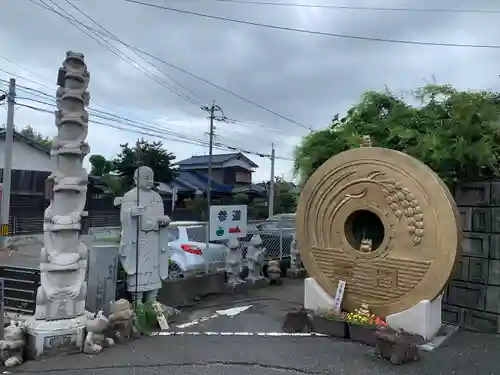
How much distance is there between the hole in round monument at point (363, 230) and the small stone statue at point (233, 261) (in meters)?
3.18

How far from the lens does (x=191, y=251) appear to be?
10922 millimetres

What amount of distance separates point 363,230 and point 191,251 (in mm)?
4488

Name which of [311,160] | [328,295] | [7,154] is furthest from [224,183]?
[328,295]

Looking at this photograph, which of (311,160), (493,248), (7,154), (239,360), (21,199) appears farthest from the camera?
(21,199)

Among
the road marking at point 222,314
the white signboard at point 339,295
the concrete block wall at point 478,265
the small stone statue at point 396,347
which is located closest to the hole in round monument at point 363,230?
the white signboard at point 339,295

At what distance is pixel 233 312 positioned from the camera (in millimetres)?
8711

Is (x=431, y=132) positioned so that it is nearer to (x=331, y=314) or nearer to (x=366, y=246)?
(x=366, y=246)

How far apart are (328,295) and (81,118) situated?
15.1ft

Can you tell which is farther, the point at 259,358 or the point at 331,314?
the point at 331,314

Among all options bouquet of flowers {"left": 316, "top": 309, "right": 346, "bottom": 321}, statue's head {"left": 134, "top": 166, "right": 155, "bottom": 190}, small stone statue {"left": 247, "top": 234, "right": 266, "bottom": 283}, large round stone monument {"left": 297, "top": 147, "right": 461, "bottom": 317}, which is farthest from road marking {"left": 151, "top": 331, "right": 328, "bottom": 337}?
small stone statue {"left": 247, "top": 234, "right": 266, "bottom": 283}

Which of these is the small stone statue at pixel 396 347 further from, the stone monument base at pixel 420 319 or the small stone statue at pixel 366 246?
the small stone statue at pixel 366 246

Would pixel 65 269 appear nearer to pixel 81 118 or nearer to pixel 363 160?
pixel 81 118

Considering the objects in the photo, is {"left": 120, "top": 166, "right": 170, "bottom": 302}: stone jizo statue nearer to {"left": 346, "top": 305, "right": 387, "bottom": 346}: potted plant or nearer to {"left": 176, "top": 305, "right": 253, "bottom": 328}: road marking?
{"left": 176, "top": 305, "right": 253, "bottom": 328}: road marking

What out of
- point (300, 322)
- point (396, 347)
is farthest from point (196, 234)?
point (396, 347)
